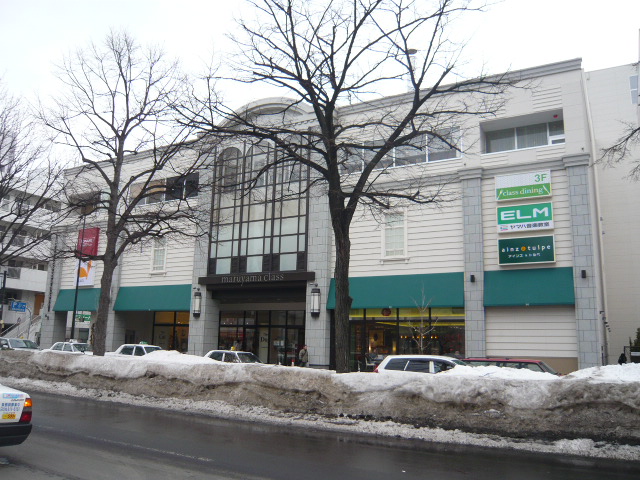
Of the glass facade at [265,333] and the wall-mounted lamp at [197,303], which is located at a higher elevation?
the wall-mounted lamp at [197,303]

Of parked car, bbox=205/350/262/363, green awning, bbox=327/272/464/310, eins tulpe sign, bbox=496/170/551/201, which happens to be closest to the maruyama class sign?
eins tulpe sign, bbox=496/170/551/201

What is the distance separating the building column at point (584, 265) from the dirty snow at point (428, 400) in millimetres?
9429

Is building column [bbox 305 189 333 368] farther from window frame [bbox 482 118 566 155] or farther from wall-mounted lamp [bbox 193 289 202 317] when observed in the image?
window frame [bbox 482 118 566 155]

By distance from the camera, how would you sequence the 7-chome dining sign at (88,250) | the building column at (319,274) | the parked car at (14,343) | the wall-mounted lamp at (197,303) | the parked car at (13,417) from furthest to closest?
the 7-chome dining sign at (88,250) < the wall-mounted lamp at (197,303) < the parked car at (14,343) < the building column at (319,274) < the parked car at (13,417)

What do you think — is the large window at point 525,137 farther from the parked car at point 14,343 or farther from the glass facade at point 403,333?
the parked car at point 14,343

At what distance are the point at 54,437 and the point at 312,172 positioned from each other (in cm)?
1831

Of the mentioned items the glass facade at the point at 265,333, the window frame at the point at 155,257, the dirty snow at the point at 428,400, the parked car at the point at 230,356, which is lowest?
the dirty snow at the point at 428,400

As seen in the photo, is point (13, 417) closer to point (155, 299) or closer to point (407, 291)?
point (407, 291)

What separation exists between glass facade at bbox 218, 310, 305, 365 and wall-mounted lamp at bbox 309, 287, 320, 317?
10.4 ft

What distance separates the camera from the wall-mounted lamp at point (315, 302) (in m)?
24.4

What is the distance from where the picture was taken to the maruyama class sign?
20.6 m

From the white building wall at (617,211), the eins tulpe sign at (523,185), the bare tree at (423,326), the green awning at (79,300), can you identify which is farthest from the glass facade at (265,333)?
the white building wall at (617,211)

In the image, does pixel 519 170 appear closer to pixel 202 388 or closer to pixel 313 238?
pixel 313 238

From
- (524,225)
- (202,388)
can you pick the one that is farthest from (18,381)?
(524,225)
